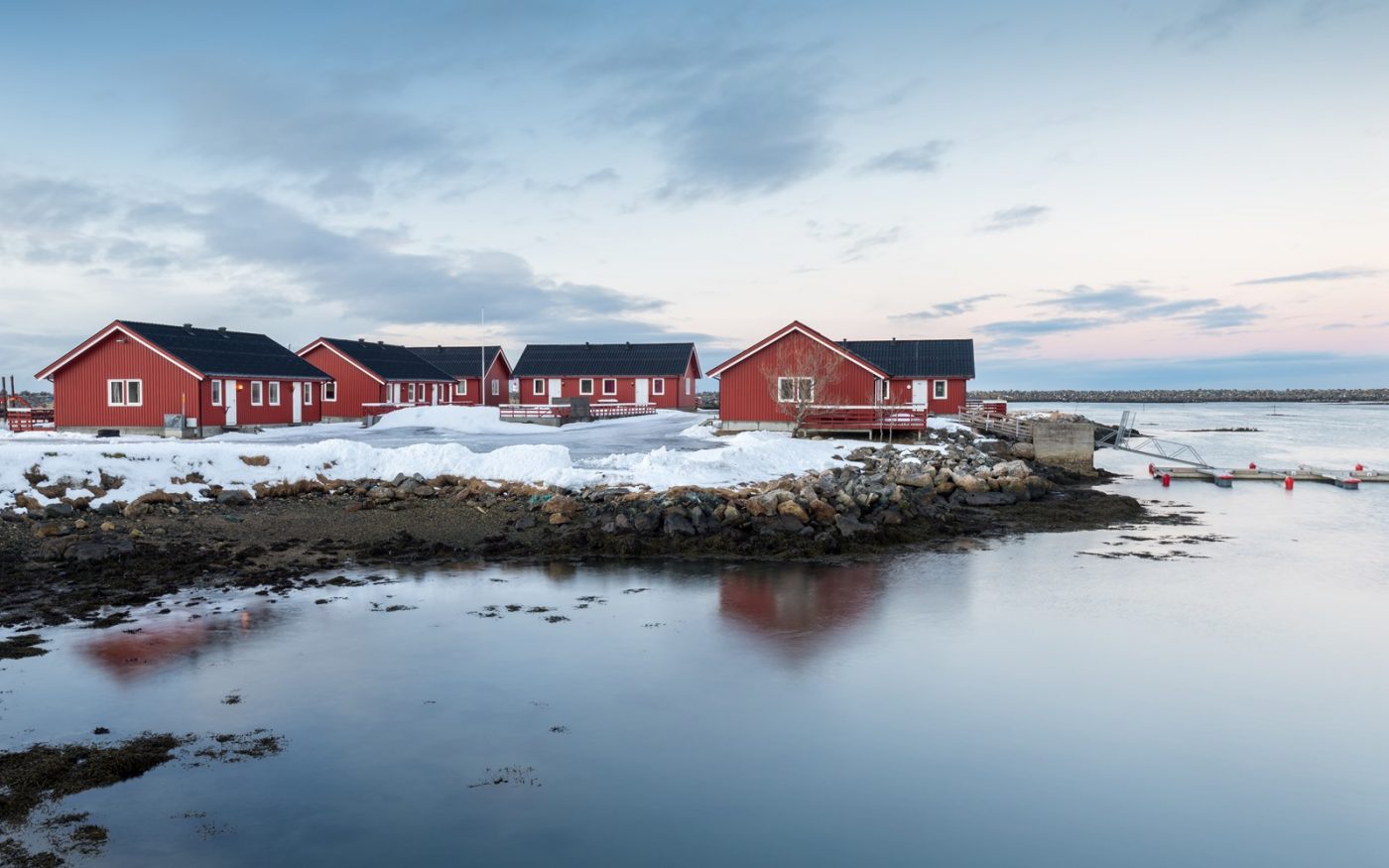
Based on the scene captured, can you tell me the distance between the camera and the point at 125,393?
126 feet

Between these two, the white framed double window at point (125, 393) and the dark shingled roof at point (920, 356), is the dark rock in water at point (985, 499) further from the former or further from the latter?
the white framed double window at point (125, 393)

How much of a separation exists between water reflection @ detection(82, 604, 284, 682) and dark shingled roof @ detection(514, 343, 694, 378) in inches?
1789

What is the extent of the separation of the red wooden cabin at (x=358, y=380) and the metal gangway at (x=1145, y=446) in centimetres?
3788

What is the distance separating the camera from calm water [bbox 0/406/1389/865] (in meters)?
6.98

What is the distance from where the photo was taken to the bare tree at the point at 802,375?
1511 inches

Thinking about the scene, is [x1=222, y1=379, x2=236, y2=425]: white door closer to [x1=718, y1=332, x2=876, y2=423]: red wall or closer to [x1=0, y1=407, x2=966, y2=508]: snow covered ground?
[x1=0, y1=407, x2=966, y2=508]: snow covered ground

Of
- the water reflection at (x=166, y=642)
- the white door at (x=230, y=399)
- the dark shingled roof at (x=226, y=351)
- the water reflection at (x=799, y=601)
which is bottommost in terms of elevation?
the water reflection at (x=799, y=601)

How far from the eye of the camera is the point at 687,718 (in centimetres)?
945

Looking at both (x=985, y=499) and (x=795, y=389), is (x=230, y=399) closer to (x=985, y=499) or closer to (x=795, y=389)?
(x=795, y=389)

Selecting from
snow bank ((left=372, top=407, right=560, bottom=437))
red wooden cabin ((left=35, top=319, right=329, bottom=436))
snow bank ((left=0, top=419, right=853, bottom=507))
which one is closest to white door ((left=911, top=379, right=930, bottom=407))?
snow bank ((left=372, top=407, right=560, bottom=437))

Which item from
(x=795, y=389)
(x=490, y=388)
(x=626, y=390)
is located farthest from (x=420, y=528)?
(x=490, y=388)

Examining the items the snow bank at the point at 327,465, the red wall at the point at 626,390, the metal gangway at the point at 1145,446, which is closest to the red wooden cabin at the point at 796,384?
the metal gangway at the point at 1145,446

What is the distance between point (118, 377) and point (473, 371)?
82.3 ft

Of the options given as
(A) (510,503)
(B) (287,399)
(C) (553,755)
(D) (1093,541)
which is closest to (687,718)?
(C) (553,755)
